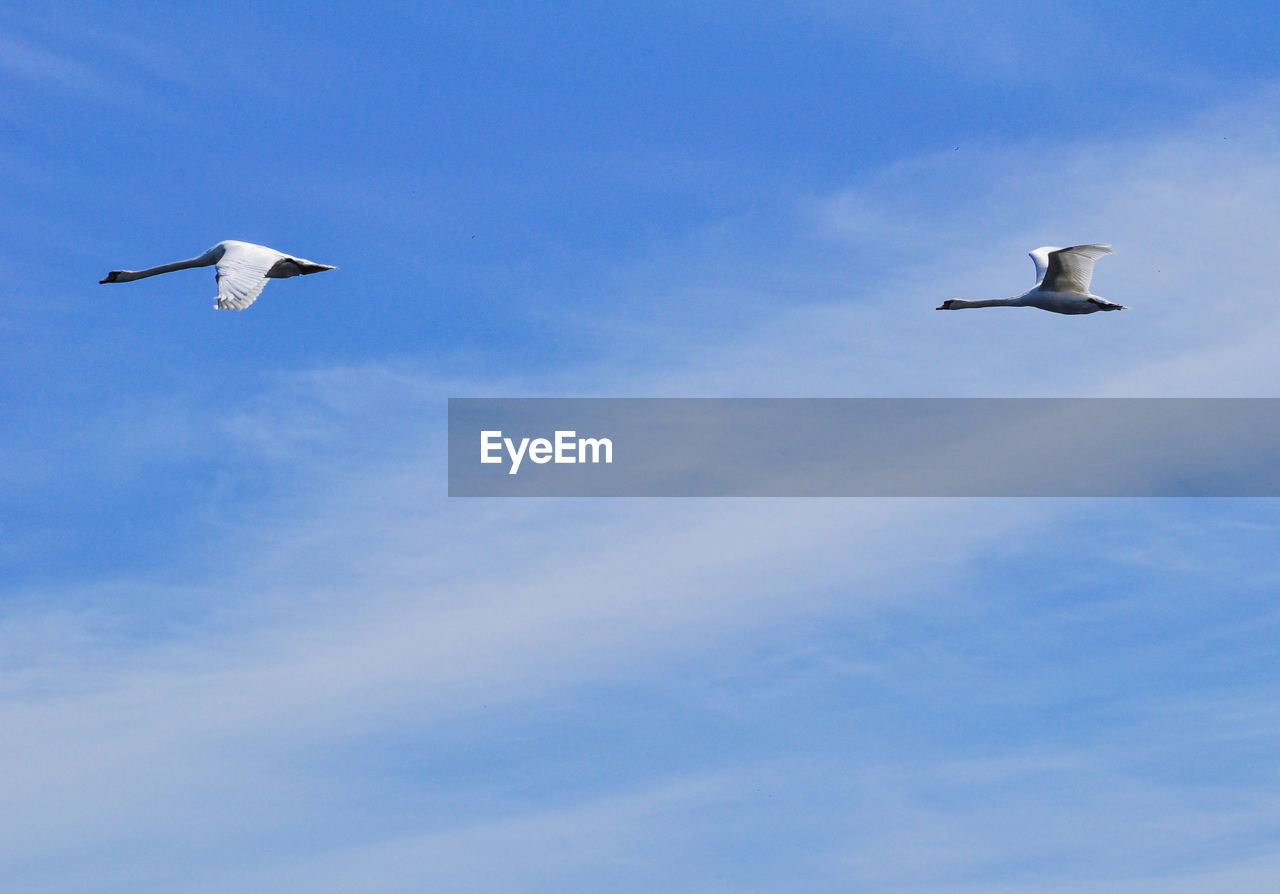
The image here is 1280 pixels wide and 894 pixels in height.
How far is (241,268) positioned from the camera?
195 feet

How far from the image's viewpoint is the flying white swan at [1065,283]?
68175 millimetres

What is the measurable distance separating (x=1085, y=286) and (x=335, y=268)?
27.0 meters

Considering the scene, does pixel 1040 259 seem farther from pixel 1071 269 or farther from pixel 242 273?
pixel 242 273

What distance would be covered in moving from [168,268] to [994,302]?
31.6 metres

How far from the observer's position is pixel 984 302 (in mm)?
74750

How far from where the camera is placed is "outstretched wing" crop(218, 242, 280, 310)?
5569 centimetres

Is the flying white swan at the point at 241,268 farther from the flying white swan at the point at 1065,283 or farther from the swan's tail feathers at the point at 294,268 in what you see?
the flying white swan at the point at 1065,283

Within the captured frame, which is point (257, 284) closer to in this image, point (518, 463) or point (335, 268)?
point (335, 268)

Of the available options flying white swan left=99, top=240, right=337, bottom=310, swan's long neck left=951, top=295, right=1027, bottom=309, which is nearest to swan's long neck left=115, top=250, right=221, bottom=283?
flying white swan left=99, top=240, right=337, bottom=310

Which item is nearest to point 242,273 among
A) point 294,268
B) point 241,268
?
point 241,268

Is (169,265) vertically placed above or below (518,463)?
above

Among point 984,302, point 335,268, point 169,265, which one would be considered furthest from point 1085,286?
point 169,265

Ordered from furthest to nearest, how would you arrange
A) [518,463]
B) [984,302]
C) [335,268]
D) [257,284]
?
[984,302], [518,463], [335,268], [257,284]

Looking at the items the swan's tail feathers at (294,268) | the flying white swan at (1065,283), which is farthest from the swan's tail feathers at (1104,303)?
the swan's tail feathers at (294,268)
